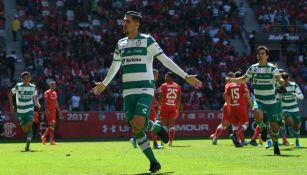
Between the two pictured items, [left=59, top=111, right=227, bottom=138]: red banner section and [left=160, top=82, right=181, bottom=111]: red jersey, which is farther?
[left=59, top=111, right=227, bottom=138]: red banner section

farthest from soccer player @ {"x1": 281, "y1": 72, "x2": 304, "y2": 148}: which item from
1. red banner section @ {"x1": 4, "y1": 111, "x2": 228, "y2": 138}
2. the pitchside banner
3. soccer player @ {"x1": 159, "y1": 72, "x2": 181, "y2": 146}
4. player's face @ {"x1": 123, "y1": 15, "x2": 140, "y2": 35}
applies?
player's face @ {"x1": 123, "y1": 15, "x2": 140, "y2": 35}

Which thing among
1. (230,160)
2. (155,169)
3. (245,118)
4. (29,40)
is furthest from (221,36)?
(155,169)

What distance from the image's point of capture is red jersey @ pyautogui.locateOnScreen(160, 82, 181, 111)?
2484 cm

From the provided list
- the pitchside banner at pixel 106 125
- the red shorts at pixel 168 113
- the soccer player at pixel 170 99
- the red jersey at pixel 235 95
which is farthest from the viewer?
the pitchside banner at pixel 106 125

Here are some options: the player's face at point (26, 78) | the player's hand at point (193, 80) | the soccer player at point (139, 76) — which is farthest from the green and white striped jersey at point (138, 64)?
the player's face at point (26, 78)

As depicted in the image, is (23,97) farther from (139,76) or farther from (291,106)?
(139,76)

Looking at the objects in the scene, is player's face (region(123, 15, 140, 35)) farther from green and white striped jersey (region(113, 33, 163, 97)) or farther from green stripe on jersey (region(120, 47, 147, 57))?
green stripe on jersey (region(120, 47, 147, 57))

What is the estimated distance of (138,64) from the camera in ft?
41.7

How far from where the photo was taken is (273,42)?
153 feet

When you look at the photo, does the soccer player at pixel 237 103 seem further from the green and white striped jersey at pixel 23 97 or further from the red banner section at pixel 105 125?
the red banner section at pixel 105 125

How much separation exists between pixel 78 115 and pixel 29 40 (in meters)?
8.12

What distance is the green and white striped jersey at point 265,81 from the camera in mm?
17641

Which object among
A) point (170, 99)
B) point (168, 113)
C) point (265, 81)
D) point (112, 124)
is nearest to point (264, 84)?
point (265, 81)

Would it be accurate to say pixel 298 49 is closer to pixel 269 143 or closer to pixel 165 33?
pixel 165 33
